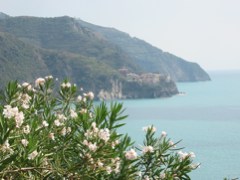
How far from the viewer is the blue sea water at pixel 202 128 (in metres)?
42.2

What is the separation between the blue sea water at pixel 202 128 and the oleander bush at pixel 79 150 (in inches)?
733

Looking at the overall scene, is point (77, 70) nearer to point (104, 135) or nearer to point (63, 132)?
A: point (63, 132)

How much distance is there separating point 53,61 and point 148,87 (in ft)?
86.2

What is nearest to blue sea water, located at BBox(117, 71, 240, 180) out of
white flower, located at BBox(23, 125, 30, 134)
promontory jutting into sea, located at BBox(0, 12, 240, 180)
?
promontory jutting into sea, located at BBox(0, 12, 240, 180)

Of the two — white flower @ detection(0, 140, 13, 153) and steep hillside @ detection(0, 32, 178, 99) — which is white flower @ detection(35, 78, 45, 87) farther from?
steep hillside @ detection(0, 32, 178, 99)

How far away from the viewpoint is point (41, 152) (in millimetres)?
4262

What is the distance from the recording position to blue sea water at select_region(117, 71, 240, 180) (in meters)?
42.2

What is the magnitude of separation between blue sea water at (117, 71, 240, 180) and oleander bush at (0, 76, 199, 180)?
61.1 ft

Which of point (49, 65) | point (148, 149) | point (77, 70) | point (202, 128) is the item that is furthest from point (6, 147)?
point (77, 70)

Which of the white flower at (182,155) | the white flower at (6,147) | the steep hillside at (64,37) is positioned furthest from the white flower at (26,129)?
the steep hillside at (64,37)

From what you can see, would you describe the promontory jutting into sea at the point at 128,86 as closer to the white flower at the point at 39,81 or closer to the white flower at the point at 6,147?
the white flower at the point at 39,81

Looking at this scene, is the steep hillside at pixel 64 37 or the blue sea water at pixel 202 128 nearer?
the blue sea water at pixel 202 128

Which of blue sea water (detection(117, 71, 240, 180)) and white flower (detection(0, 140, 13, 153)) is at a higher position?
white flower (detection(0, 140, 13, 153))

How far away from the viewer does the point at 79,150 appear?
4.43m
